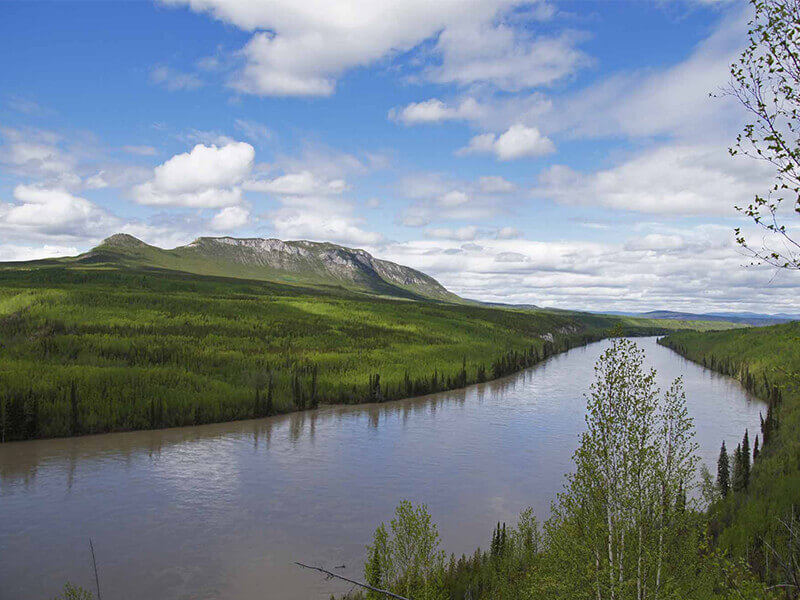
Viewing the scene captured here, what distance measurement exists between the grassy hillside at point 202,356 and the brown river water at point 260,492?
3747mm

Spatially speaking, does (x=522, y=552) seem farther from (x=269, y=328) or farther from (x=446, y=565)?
(x=269, y=328)

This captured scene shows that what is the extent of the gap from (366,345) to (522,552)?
86552 millimetres

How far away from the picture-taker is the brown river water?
2867 cm

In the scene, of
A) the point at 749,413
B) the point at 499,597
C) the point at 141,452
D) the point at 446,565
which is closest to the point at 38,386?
the point at 141,452

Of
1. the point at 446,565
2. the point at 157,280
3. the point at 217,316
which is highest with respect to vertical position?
the point at 157,280

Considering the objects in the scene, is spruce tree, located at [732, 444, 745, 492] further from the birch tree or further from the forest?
the birch tree

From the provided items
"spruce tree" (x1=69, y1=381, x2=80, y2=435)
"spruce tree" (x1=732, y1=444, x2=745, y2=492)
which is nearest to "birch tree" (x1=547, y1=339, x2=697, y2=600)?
"spruce tree" (x1=732, y1=444, x2=745, y2=492)

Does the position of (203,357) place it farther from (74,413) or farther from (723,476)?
(723,476)

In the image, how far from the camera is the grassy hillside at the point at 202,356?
201 feet

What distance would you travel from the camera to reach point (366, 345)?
115000 millimetres

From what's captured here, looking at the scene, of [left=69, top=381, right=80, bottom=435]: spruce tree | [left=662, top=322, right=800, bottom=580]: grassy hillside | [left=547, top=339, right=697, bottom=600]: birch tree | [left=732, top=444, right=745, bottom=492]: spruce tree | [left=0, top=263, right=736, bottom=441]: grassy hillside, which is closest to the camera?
[left=547, top=339, right=697, bottom=600]: birch tree

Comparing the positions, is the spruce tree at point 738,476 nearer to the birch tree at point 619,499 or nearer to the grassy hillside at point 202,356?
the birch tree at point 619,499

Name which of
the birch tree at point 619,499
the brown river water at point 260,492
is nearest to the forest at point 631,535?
the birch tree at point 619,499

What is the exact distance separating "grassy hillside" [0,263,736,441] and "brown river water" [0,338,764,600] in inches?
148
